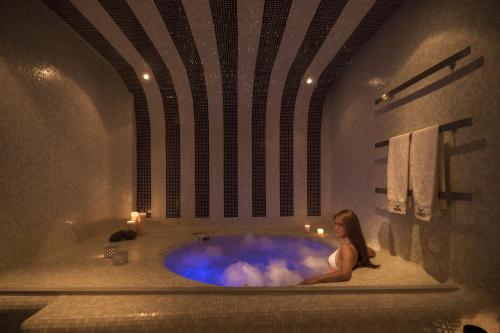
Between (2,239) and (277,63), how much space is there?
11.3 ft

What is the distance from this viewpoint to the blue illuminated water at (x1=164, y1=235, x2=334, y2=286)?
3.02m

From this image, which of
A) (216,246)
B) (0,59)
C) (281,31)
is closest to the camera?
(0,59)

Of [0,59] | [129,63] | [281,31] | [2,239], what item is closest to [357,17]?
[281,31]

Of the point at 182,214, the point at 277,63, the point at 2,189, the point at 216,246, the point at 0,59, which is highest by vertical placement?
the point at 277,63

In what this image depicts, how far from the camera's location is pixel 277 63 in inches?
136

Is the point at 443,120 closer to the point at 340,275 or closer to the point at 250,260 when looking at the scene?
the point at 340,275

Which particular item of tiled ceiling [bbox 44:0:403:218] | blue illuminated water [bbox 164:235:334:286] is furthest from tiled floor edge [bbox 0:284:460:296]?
tiled ceiling [bbox 44:0:403:218]

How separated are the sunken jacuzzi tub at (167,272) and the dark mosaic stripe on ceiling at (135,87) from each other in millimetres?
804

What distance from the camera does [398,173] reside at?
2326 mm

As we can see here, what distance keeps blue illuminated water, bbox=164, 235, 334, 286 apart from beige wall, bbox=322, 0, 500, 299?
84 cm

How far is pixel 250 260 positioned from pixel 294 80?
276 centimetres

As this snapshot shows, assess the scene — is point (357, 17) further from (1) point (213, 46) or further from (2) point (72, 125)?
(2) point (72, 125)

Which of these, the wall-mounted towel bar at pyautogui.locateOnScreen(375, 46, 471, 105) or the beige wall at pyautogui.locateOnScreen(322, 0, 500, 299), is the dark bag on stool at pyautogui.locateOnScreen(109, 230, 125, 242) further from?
the wall-mounted towel bar at pyautogui.locateOnScreen(375, 46, 471, 105)

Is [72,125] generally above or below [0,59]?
below
